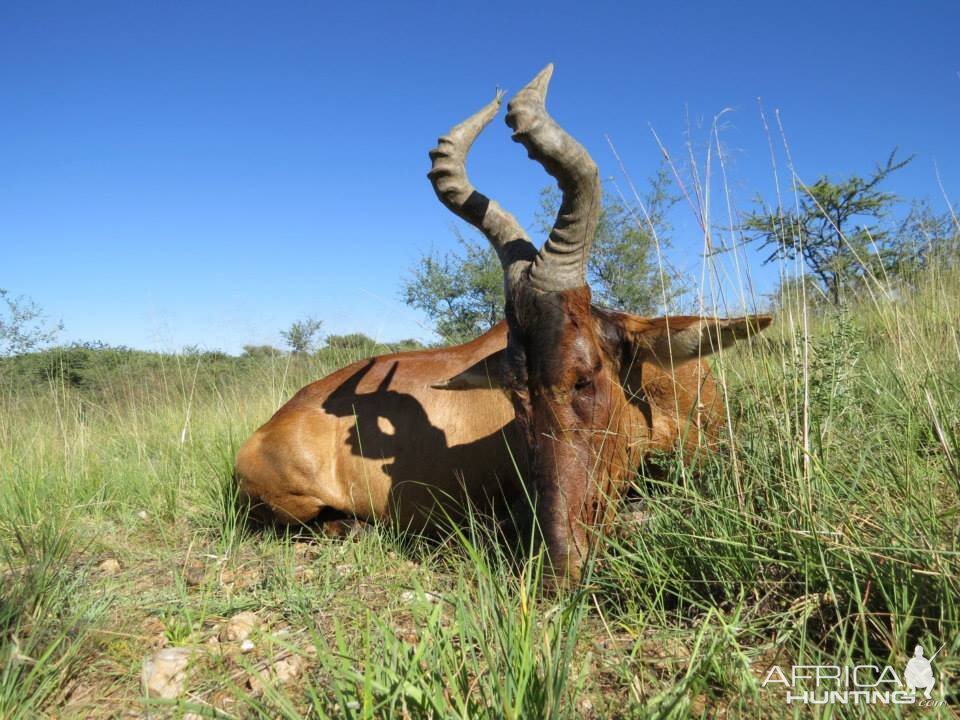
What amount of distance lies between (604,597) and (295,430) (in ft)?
9.11

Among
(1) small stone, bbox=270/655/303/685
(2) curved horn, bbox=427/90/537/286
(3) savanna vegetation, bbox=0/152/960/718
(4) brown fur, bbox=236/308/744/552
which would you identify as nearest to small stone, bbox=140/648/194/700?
(3) savanna vegetation, bbox=0/152/960/718

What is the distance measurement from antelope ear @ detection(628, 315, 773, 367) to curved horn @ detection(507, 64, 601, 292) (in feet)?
1.46

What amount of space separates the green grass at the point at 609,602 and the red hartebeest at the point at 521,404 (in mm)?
254

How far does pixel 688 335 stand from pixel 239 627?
7.99ft

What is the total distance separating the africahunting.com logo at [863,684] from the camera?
1699 mm

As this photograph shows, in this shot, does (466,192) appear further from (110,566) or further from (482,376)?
(110,566)

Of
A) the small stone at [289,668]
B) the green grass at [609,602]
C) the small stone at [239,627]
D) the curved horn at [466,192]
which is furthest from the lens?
the curved horn at [466,192]

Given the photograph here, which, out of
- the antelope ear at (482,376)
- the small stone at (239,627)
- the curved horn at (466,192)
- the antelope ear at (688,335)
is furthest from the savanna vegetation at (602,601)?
the curved horn at (466,192)

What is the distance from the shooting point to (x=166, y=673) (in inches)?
93.1

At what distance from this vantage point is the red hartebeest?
3039 millimetres

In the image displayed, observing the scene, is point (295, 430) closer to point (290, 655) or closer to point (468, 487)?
point (468, 487)

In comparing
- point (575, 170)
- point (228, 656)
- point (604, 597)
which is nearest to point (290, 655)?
point (228, 656)

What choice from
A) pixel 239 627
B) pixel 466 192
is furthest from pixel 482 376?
pixel 239 627

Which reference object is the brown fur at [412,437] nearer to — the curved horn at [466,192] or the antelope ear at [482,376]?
the antelope ear at [482,376]
